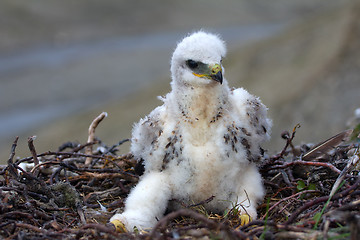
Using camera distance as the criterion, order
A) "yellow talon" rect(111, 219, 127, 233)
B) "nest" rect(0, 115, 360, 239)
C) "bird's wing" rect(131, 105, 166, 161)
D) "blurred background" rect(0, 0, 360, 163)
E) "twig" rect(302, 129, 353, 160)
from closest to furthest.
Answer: "nest" rect(0, 115, 360, 239), "yellow talon" rect(111, 219, 127, 233), "bird's wing" rect(131, 105, 166, 161), "twig" rect(302, 129, 353, 160), "blurred background" rect(0, 0, 360, 163)

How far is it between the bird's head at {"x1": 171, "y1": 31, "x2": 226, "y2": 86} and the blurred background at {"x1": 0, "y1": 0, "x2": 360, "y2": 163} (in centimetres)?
544

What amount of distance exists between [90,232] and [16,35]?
2706 centimetres

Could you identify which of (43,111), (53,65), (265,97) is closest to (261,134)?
(265,97)

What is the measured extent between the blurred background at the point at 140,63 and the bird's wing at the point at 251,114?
16.3ft

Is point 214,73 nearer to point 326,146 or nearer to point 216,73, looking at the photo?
point 216,73

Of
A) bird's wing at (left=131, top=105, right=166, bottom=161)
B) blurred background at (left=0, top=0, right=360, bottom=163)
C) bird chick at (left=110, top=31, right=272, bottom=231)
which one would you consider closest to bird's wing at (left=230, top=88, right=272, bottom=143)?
bird chick at (left=110, top=31, right=272, bottom=231)

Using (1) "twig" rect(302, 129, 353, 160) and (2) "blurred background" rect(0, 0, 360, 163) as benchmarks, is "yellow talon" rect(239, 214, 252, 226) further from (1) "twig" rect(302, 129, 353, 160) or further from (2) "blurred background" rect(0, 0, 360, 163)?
(2) "blurred background" rect(0, 0, 360, 163)

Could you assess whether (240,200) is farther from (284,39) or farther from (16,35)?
(16,35)

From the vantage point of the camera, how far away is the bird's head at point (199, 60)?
3.78 metres

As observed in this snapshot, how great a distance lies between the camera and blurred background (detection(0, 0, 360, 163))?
12.0m

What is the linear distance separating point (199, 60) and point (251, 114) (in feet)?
2.10

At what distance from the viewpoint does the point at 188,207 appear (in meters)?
3.90

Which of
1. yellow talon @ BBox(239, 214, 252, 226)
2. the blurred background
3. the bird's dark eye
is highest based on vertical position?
the blurred background

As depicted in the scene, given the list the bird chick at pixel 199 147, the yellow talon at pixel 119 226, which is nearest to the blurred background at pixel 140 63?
the bird chick at pixel 199 147
